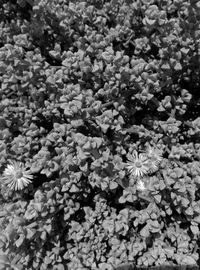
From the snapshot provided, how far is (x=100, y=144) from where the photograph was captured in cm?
179

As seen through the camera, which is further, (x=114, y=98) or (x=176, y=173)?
(x=114, y=98)

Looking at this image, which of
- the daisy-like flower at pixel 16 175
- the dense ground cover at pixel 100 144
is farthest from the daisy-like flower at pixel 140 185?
the daisy-like flower at pixel 16 175

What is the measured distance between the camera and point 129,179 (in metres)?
2.06

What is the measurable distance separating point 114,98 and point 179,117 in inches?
20.1

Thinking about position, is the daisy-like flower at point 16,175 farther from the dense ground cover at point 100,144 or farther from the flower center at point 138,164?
the flower center at point 138,164

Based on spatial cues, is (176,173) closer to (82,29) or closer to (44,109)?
(44,109)

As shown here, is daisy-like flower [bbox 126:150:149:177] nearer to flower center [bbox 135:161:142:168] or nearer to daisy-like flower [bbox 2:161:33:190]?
flower center [bbox 135:161:142:168]

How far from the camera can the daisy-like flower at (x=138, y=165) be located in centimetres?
202

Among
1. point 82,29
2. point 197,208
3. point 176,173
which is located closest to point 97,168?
point 176,173

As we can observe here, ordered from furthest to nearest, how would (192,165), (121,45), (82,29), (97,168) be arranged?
(121,45)
(82,29)
(192,165)
(97,168)

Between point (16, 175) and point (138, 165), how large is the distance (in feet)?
2.51

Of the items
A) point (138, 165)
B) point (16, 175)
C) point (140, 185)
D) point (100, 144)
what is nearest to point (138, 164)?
point (138, 165)

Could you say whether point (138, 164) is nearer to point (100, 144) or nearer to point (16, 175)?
point (100, 144)

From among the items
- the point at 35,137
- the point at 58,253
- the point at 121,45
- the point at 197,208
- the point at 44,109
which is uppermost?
the point at 121,45
